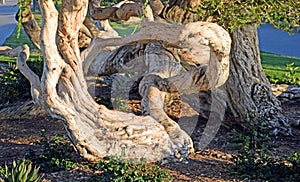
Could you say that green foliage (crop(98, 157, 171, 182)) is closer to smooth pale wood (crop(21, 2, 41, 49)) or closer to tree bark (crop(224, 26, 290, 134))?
tree bark (crop(224, 26, 290, 134))

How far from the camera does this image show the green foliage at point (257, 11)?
18.0 feet

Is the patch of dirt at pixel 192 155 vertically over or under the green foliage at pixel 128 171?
under

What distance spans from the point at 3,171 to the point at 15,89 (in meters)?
4.38

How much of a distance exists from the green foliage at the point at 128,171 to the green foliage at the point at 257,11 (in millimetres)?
1812

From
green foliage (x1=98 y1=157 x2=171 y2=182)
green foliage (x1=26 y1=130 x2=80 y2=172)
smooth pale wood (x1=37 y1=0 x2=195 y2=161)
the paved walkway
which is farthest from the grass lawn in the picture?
green foliage (x1=98 y1=157 x2=171 y2=182)

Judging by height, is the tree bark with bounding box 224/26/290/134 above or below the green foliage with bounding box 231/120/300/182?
above

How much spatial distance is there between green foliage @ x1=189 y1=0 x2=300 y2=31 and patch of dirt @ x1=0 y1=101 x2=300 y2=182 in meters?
1.59

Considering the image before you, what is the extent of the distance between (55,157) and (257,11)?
2.72 m

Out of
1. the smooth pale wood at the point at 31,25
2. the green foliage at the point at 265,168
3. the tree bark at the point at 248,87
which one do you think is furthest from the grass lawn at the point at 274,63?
the green foliage at the point at 265,168

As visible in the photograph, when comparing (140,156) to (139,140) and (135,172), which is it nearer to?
(139,140)

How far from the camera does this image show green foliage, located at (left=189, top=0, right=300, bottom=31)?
5496 mm

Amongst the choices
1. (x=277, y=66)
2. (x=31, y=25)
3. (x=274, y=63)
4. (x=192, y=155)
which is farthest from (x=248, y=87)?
(x=274, y=63)

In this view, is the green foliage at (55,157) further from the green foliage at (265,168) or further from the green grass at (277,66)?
the green grass at (277,66)

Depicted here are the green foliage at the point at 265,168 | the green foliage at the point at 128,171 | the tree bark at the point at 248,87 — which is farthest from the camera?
the tree bark at the point at 248,87
